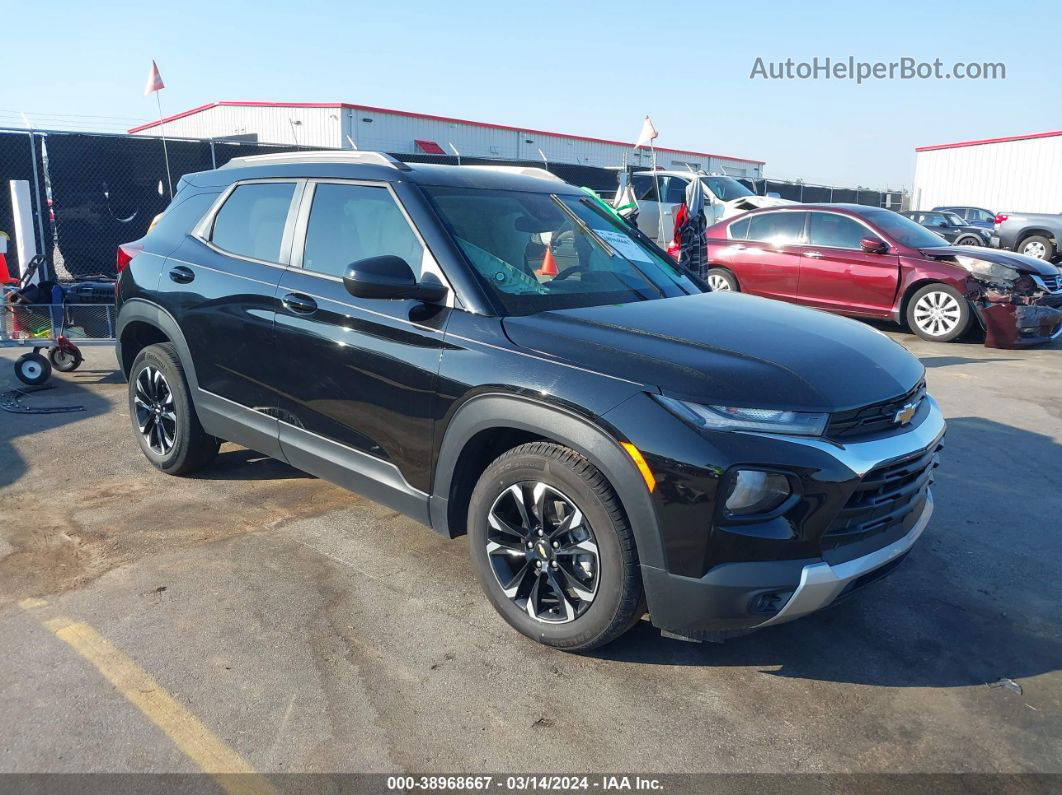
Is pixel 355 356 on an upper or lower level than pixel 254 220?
lower

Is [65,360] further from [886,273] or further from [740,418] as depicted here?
[886,273]

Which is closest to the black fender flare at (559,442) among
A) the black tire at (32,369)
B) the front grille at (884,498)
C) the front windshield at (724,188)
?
the front grille at (884,498)

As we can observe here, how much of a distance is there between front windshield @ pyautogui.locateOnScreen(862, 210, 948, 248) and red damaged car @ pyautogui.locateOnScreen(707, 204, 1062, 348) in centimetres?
1

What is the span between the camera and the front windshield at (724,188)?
57.1 ft

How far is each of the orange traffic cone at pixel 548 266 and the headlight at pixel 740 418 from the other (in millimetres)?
1151

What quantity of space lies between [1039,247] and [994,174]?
56.6ft

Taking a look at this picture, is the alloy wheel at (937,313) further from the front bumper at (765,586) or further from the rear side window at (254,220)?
the rear side window at (254,220)

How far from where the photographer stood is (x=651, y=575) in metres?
2.85

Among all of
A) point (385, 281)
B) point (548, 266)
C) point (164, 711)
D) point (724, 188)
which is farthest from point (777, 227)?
point (164, 711)

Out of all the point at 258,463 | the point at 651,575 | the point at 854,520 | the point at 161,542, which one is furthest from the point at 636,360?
the point at 258,463

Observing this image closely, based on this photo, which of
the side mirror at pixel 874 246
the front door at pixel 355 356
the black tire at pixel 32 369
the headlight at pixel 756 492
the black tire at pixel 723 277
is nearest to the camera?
the headlight at pixel 756 492

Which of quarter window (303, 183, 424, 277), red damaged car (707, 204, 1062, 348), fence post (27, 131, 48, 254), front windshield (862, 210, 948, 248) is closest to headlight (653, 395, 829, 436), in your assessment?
quarter window (303, 183, 424, 277)

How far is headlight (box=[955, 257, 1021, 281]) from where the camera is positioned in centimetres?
971

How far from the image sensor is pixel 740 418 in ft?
9.12
